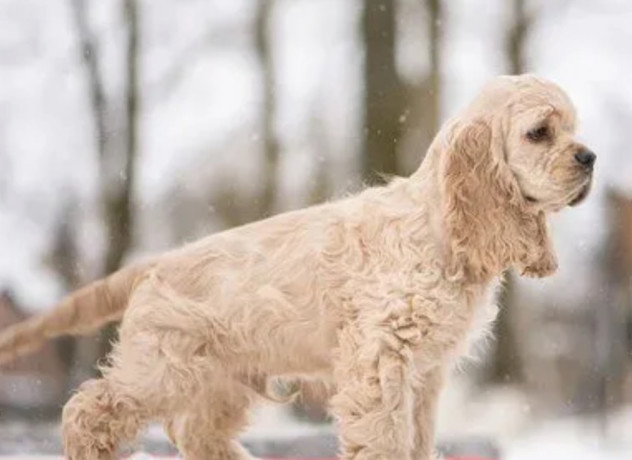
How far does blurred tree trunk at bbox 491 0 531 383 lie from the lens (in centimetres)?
282

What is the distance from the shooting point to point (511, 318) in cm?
284

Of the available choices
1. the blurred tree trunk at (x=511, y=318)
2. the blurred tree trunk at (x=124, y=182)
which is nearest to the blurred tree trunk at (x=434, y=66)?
the blurred tree trunk at (x=511, y=318)

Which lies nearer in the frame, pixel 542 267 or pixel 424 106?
pixel 542 267

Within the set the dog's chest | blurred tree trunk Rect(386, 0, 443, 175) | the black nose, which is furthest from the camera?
blurred tree trunk Rect(386, 0, 443, 175)

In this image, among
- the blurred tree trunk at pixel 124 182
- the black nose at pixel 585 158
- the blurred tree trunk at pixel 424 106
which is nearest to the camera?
the black nose at pixel 585 158

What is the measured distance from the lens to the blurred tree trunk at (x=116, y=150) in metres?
2.81

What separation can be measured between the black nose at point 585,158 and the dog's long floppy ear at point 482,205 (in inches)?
4.4

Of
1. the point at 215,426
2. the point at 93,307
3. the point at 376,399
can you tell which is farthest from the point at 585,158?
the point at 93,307

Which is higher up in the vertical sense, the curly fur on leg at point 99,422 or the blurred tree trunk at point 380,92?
the blurred tree trunk at point 380,92

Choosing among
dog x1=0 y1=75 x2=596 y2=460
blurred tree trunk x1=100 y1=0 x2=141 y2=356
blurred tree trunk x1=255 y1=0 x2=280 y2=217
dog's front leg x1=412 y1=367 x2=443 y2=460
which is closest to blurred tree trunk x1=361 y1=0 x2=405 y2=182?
blurred tree trunk x1=255 y1=0 x2=280 y2=217

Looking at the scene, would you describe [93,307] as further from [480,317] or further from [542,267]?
[542,267]

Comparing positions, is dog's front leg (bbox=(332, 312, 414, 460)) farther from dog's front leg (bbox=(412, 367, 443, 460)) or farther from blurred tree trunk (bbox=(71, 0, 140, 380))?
blurred tree trunk (bbox=(71, 0, 140, 380))

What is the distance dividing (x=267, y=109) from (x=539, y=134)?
119 centimetres

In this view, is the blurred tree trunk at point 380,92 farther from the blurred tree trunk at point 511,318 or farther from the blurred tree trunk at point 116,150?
the blurred tree trunk at point 116,150
